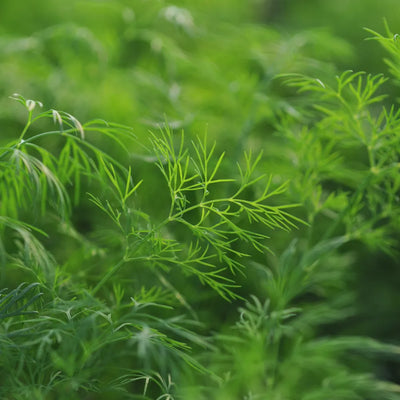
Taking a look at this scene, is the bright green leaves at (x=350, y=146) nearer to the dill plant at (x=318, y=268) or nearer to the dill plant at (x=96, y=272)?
the dill plant at (x=318, y=268)

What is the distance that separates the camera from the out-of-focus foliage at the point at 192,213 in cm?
60

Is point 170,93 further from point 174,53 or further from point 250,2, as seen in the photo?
point 250,2

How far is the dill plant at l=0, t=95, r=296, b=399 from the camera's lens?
0.56 m

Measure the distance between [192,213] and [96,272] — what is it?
0.79ft

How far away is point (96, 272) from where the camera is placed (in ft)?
2.97

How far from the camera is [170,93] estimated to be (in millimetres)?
1019

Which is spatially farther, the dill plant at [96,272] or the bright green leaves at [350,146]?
the bright green leaves at [350,146]

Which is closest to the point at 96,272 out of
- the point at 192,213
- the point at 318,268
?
the point at 192,213

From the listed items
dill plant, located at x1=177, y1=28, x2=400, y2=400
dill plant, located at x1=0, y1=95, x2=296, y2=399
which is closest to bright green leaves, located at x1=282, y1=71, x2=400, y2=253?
dill plant, located at x1=177, y1=28, x2=400, y2=400

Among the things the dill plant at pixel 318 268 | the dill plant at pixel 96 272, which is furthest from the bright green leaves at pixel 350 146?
the dill plant at pixel 96 272

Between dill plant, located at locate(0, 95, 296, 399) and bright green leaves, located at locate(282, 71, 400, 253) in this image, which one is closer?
dill plant, located at locate(0, 95, 296, 399)

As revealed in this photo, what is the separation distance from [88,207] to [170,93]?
11.3 inches

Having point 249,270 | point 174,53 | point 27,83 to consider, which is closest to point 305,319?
point 249,270

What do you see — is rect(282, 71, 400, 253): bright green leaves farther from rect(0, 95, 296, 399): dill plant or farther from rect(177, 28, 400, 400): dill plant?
rect(0, 95, 296, 399): dill plant
